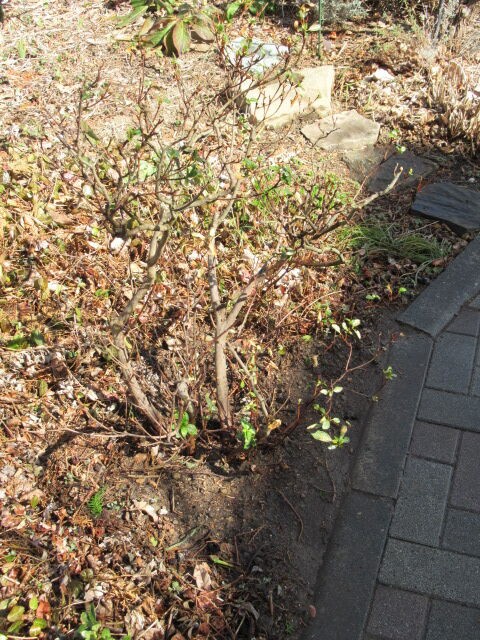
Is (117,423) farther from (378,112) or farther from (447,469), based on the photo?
(378,112)

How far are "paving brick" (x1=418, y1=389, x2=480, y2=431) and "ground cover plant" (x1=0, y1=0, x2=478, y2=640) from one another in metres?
0.25

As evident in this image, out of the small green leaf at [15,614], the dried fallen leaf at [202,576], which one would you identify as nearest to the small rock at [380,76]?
the dried fallen leaf at [202,576]

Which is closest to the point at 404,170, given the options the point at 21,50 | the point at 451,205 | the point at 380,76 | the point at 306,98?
the point at 451,205

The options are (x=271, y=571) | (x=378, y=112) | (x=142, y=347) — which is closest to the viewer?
(x=271, y=571)

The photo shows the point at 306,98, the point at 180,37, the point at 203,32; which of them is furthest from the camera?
the point at 203,32

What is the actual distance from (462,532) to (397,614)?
478 mm

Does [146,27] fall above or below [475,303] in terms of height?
above

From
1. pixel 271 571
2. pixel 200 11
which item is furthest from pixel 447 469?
pixel 200 11

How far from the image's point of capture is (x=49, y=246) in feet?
12.5

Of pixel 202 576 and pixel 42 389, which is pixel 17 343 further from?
pixel 202 576

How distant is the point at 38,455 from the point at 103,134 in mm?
2573

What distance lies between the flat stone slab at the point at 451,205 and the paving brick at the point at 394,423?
104 cm

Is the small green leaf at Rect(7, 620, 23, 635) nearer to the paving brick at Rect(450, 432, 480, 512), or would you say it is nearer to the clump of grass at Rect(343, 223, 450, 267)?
the paving brick at Rect(450, 432, 480, 512)

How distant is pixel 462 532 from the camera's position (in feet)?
9.41
